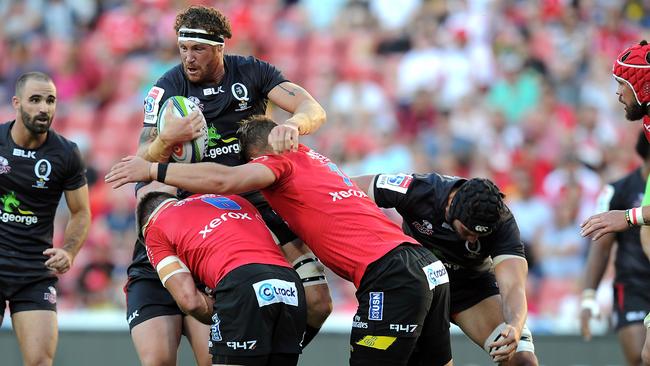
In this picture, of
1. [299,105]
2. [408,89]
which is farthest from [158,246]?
[408,89]

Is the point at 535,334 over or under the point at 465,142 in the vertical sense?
under

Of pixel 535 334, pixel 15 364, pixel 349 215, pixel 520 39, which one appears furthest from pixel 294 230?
pixel 520 39

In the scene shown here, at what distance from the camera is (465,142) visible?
47.0ft

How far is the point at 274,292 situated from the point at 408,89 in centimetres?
904

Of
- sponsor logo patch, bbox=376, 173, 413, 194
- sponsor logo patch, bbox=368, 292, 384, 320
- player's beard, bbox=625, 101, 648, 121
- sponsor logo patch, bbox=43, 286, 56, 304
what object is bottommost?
sponsor logo patch, bbox=368, 292, 384, 320

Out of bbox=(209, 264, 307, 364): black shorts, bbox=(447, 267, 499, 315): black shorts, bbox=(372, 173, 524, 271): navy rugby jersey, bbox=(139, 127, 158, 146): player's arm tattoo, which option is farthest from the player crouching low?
bbox=(447, 267, 499, 315): black shorts

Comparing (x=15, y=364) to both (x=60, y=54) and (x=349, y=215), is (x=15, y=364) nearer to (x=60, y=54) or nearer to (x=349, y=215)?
(x=349, y=215)

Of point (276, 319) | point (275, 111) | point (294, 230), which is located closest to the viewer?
point (276, 319)

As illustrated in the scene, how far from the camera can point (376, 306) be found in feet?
23.2

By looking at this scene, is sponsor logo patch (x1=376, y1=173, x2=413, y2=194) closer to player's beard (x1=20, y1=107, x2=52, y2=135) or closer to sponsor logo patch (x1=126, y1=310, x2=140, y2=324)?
sponsor logo patch (x1=126, y1=310, x2=140, y2=324)

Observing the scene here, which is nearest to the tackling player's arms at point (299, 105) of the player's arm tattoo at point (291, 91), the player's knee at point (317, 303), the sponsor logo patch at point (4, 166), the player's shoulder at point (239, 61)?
the player's arm tattoo at point (291, 91)

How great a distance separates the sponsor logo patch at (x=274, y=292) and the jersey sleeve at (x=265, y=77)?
191 centimetres

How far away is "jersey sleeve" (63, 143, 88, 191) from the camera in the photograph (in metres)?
9.10

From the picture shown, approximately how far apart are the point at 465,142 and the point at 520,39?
218 cm
